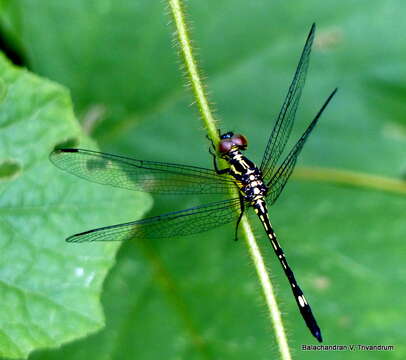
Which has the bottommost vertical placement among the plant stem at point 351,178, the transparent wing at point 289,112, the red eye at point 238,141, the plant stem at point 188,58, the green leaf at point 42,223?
the green leaf at point 42,223

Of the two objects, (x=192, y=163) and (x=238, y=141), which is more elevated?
(x=192, y=163)

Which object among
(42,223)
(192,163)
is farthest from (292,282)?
(42,223)

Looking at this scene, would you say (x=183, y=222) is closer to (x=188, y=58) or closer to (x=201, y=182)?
(x=201, y=182)

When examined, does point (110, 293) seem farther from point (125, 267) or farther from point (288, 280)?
point (288, 280)

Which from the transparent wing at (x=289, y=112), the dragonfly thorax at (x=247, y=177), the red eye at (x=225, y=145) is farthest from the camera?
the dragonfly thorax at (x=247, y=177)

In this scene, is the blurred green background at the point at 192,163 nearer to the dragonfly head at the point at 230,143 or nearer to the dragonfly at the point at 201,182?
the dragonfly at the point at 201,182

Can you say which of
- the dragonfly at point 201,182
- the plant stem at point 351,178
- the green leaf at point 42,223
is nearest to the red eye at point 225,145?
the dragonfly at point 201,182
